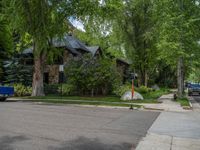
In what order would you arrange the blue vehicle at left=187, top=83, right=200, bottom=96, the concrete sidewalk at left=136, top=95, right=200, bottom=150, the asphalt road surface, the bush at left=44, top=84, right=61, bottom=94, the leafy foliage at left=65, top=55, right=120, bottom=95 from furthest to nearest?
1. the blue vehicle at left=187, top=83, right=200, bottom=96
2. the bush at left=44, top=84, right=61, bottom=94
3. the leafy foliage at left=65, top=55, right=120, bottom=95
4. the concrete sidewalk at left=136, top=95, right=200, bottom=150
5. the asphalt road surface

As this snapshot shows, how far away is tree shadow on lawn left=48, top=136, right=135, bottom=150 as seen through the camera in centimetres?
786

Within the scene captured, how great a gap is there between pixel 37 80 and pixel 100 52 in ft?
67.8

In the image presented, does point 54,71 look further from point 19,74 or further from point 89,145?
point 89,145

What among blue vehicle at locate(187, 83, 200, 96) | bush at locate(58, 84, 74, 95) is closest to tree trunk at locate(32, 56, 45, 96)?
bush at locate(58, 84, 74, 95)

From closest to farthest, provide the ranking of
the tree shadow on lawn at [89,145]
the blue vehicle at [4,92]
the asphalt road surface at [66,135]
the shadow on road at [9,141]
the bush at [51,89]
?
the shadow on road at [9,141], the tree shadow on lawn at [89,145], the asphalt road surface at [66,135], the blue vehicle at [4,92], the bush at [51,89]

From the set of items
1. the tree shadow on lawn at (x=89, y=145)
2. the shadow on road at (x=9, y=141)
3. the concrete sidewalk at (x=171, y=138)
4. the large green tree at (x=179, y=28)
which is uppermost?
the large green tree at (x=179, y=28)

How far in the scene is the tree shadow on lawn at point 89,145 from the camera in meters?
7.86

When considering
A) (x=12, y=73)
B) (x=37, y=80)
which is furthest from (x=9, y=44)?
(x=37, y=80)

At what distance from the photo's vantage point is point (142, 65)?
4697 cm

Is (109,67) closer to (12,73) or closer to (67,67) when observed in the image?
(67,67)

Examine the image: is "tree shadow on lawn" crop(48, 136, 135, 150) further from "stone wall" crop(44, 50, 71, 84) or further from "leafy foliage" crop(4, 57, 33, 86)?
"stone wall" crop(44, 50, 71, 84)

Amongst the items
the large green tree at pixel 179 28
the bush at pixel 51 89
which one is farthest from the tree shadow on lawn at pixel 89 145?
the bush at pixel 51 89

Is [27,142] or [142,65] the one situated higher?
[142,65]

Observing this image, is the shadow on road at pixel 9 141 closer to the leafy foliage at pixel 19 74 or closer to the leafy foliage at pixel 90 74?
the leafy foliage at pixel 90 74
